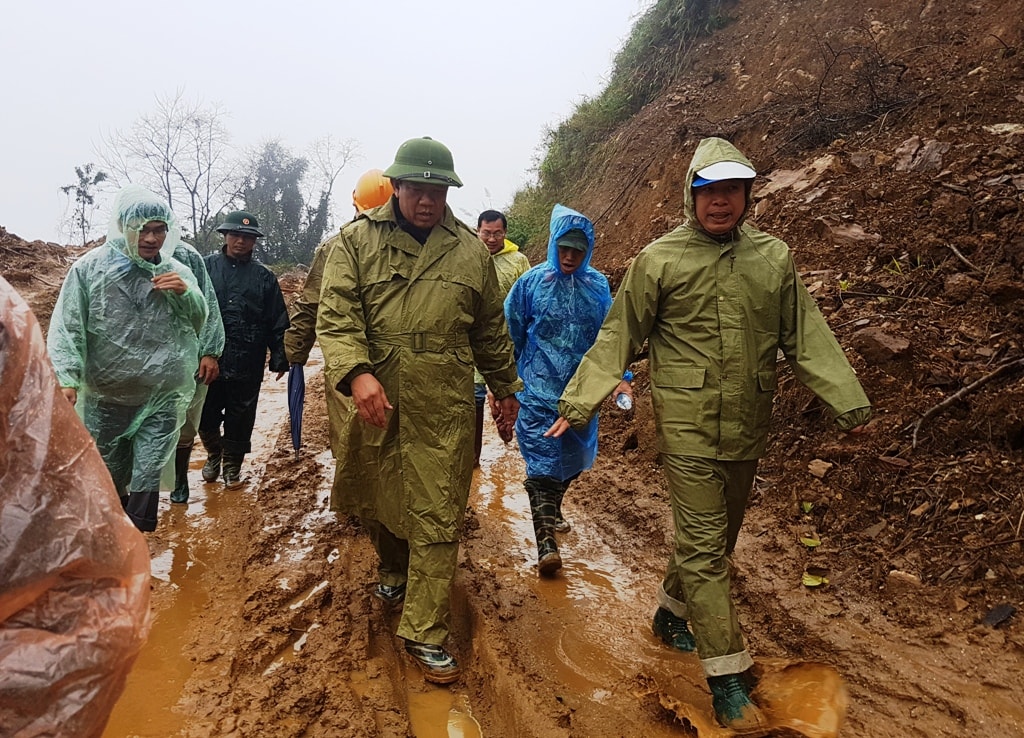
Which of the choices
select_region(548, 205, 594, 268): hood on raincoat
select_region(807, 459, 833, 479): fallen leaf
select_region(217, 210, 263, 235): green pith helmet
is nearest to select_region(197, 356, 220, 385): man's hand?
select_region(217, 210, 263, 235): green pith helmet

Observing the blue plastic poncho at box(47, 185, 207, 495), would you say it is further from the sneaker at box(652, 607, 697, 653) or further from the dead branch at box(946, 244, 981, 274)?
the dead branch at box(946, 244, 981, 274)

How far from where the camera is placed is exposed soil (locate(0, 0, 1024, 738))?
277 centimetres

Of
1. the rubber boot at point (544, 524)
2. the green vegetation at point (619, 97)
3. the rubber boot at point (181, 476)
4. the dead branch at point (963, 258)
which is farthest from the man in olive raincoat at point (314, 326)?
the green vegetation at point (619, 97)

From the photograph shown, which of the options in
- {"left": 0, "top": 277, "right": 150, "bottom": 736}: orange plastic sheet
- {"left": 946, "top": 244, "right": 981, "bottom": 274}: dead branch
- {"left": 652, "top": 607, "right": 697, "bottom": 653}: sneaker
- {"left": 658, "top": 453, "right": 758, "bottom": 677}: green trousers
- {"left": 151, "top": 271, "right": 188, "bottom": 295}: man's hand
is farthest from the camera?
{"left": 946, "top": 244, "right": 981, "bottom": 274}: dead branch

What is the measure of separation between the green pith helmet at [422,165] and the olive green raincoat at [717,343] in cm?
87

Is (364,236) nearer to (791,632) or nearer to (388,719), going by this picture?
(388,719)

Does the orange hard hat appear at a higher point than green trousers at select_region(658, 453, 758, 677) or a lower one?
higher

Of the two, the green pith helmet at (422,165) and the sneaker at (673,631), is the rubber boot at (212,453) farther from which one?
the sneaker at (673,631)

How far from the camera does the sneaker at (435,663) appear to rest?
294 centimetres

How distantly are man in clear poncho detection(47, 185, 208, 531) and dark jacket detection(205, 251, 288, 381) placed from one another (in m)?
1.40

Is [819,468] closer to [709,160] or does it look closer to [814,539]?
[814,539]

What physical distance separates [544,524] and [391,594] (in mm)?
992

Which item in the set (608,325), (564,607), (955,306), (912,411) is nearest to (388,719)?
(564,607)

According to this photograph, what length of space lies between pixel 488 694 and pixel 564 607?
87 centimetres
